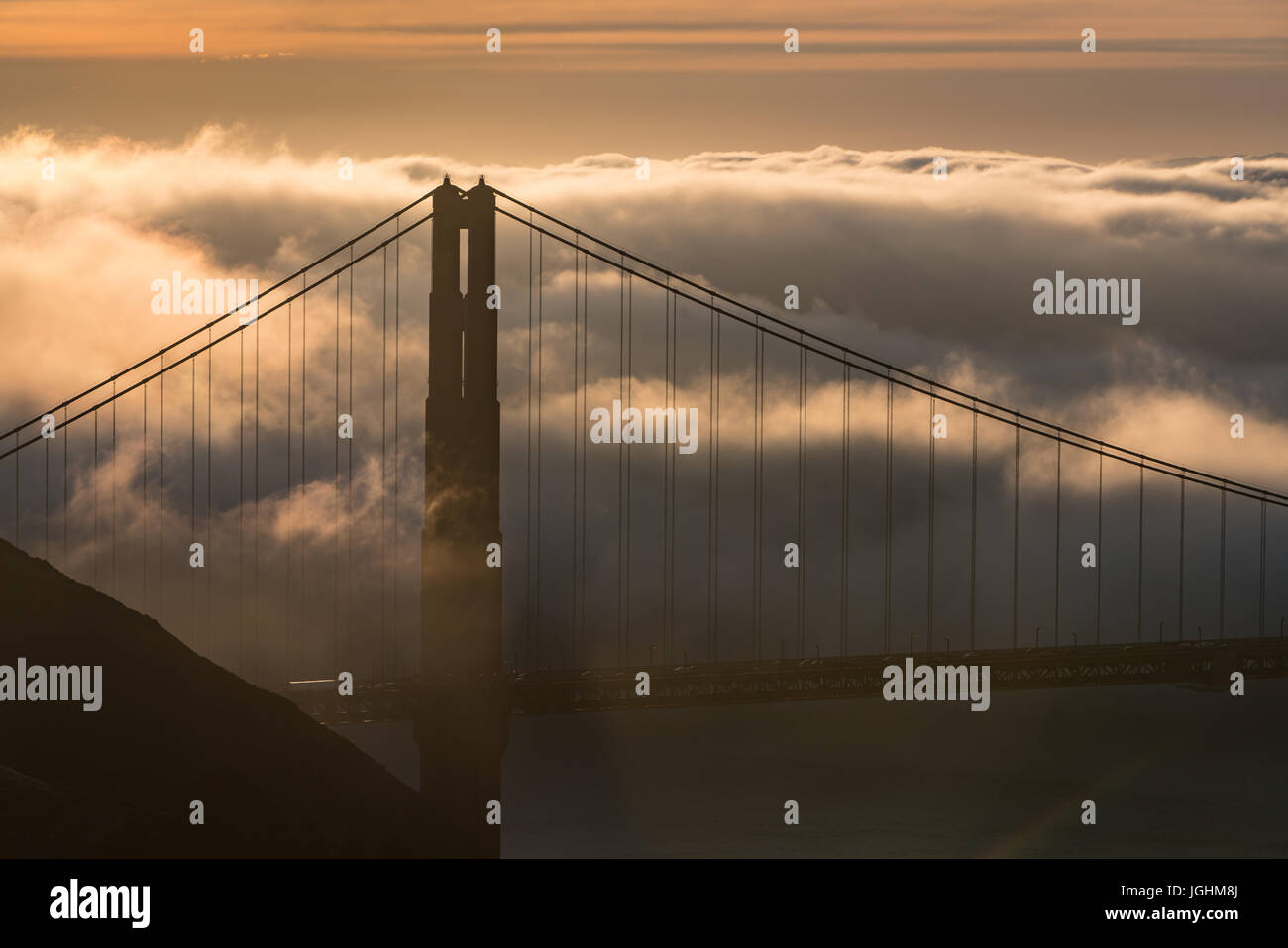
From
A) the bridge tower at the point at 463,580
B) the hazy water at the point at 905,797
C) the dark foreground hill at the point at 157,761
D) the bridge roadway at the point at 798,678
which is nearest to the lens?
the dark foreground hill at the point at 157,761

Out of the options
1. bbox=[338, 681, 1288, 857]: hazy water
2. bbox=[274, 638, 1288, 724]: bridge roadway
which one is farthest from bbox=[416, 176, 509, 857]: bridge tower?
bbox=[338, 681, 1288, 857]: hazy water

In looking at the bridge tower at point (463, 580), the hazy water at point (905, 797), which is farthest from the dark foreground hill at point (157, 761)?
the hazy water at point (905, 797)

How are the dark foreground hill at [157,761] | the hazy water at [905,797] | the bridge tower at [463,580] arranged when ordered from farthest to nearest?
1. the hazy water at [905,797]
2. the bridge tower at [463,580]
3. the dark foreground hill at [157,761]

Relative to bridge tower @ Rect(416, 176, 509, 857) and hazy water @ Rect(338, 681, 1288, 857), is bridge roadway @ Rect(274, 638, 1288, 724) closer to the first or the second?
bridge tower @ Rect(416, 176, 509, 857)

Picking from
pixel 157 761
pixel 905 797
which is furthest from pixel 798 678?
pixel 905 797

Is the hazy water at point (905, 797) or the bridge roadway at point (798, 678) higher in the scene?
the bridge roadway at point (798, 678)

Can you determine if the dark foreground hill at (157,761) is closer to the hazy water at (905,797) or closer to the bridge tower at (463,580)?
the bridge tower at (463,580)
